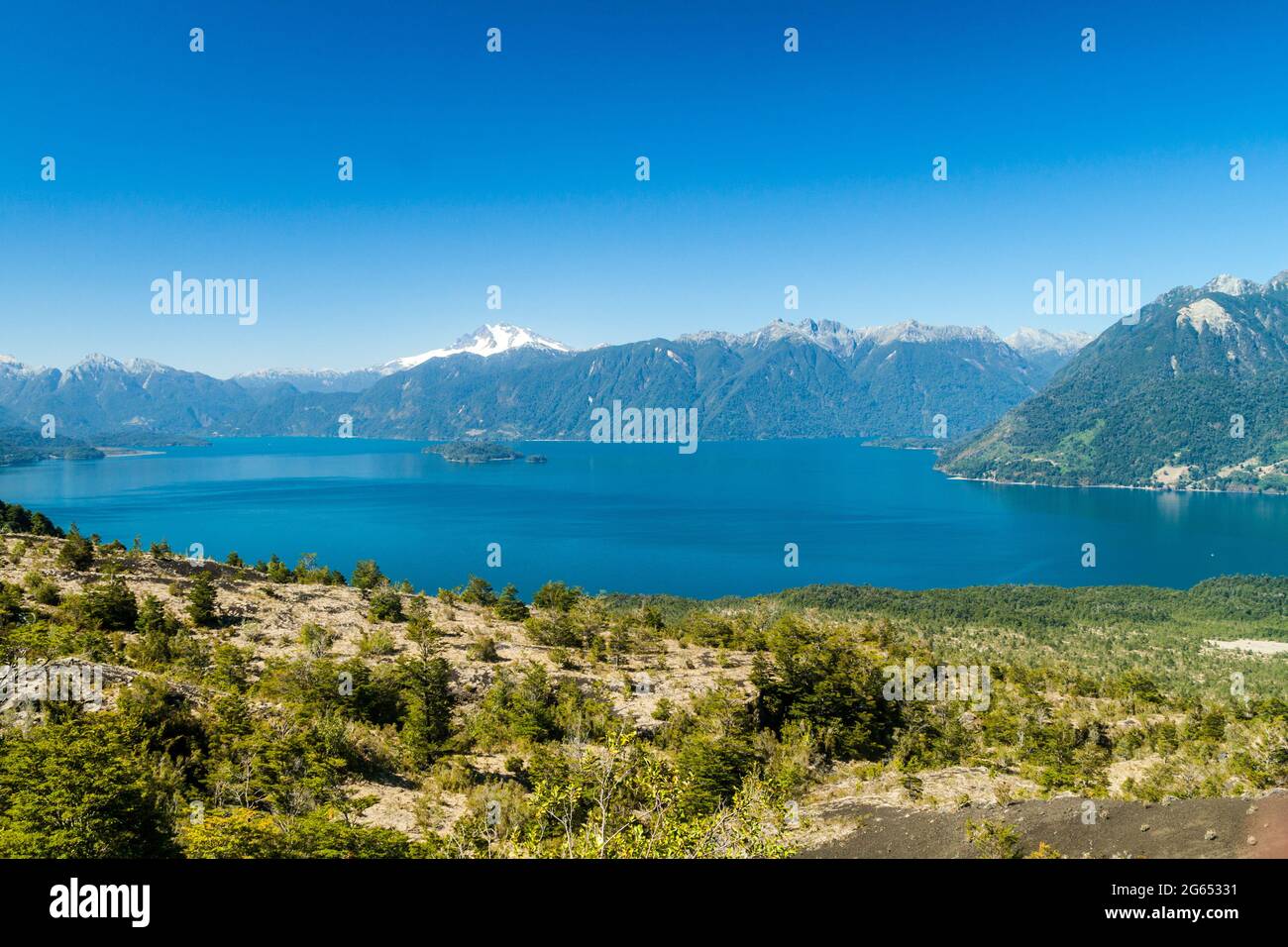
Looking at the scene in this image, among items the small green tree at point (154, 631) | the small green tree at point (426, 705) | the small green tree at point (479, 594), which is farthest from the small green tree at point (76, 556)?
the small green tree at point (479, 594)

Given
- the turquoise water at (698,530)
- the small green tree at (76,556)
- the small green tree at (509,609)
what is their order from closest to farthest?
1. the small green tree at (76,556)
2. the small green tree at (509,609)
3. the turquoise water at (698,530)

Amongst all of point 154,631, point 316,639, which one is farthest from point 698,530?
point 154,631

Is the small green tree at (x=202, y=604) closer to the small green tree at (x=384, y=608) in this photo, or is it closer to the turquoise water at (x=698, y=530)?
the small green tree at (x=384, y=608)

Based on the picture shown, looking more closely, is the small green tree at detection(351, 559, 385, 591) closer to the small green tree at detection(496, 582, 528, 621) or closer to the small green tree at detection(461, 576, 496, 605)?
the small green tree at detection(461, 576, 496, 605)

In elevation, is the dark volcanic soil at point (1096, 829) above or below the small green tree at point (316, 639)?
below

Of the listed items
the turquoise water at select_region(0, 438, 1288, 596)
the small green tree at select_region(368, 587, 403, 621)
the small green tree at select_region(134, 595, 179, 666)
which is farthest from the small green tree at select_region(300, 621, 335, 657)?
the turquoise water at select_region(0, 438, 1288, 596)
